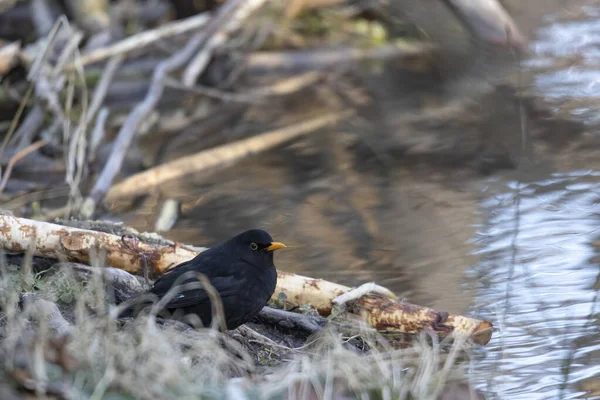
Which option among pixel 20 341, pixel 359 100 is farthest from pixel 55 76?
pixel 20 341

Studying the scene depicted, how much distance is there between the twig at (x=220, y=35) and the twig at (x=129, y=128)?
107 mm

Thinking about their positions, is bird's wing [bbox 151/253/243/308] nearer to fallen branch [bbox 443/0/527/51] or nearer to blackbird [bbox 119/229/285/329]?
blackbird [bbox 119/229/285/329]

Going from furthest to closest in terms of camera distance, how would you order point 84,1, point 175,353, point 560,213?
point 84,1
point 560,213
point 175,353

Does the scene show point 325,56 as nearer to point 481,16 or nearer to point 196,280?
point 481,16

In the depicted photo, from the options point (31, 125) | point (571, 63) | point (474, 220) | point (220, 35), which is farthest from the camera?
point (571, 63)

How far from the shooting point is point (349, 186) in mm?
7758

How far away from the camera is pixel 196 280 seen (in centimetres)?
433

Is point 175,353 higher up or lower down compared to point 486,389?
higher up

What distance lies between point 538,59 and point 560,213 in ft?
15.5

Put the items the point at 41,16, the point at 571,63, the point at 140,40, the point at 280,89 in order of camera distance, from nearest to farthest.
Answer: the point at 140,40
the point at 41,16
the point at 571,63
the point at 280,89

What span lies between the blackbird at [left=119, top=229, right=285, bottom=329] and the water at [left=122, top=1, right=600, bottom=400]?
3.69 feet

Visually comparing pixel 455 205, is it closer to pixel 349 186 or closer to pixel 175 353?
pixel 349 186

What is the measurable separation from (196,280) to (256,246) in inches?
16.8

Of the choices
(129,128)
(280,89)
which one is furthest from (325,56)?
(129,128)
